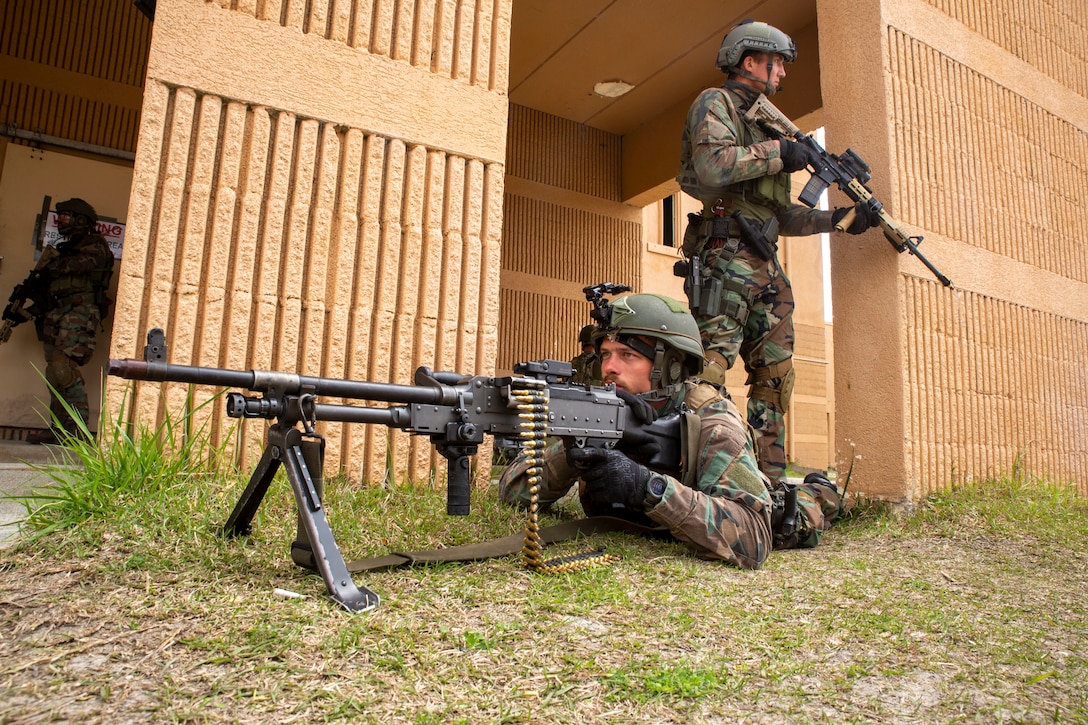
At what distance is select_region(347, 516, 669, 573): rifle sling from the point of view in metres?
Result: 2.24

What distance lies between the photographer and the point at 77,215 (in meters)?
6.07

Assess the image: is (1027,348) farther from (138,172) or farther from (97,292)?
(97,292)

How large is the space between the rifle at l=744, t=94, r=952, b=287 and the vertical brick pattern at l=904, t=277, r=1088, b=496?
0.28m

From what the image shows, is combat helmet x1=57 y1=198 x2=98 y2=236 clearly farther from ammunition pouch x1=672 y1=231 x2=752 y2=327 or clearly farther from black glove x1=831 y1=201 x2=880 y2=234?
black glove x1=831 y1=201 x2=880 y2=234

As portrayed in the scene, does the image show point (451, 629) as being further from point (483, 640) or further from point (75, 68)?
point (75, 68)

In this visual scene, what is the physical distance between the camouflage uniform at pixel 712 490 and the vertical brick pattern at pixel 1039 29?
141 inches

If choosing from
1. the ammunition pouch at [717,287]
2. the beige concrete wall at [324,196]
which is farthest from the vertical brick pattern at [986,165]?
the beige concrete wall at [324,196]

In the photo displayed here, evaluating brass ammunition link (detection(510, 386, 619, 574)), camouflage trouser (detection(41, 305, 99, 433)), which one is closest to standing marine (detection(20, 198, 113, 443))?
camouflage trouser (detection(41, 305, 99, 433))

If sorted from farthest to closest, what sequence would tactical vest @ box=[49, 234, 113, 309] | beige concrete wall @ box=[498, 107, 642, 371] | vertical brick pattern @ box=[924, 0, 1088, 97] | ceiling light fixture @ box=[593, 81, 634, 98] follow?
beige concrete wall @ box=[498, 107, 642, 371], ceiling light fixture @ box=[593, 81, 634, 98], tactical vest @ box=[49, 234, 113, 309], vertical brick pattern @ box=[924, 0, 1088, 97]

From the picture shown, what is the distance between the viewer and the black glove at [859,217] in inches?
169

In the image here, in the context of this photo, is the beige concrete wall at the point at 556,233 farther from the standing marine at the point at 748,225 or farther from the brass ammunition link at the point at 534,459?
the brass ammunition link at the point at 534,459

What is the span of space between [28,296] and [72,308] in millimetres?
→ 351

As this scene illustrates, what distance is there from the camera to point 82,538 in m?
2.12

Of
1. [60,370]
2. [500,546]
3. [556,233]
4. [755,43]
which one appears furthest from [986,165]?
[60,370]
